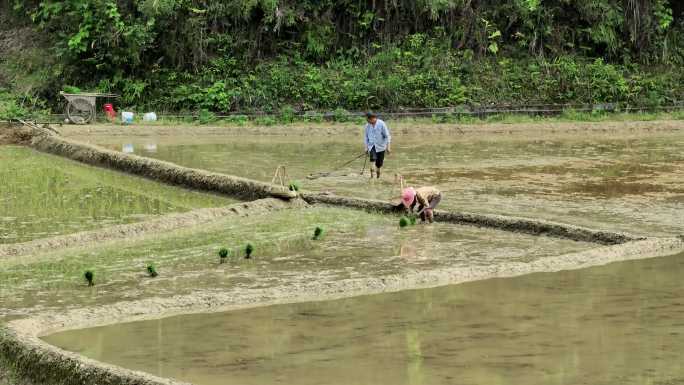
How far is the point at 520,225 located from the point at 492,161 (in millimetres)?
6938

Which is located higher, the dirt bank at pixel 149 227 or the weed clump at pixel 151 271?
the weed clump at pixel 151 271

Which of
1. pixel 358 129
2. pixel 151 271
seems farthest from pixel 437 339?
pixel 358 129

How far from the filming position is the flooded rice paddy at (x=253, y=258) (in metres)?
10.3

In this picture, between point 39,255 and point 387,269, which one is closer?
point 387,269

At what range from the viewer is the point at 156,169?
1825cm

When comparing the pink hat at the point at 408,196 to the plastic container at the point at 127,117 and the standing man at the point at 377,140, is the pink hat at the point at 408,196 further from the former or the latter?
the plastic container at the point at 127,117

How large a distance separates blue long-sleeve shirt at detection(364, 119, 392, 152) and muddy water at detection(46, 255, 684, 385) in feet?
23.6

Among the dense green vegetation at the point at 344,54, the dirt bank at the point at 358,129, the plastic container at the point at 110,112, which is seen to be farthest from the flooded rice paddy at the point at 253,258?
the dense green vegetation at the point at 344,54

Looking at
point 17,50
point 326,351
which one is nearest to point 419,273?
point 326,351

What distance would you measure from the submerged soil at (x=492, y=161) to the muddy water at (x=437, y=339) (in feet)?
11.9

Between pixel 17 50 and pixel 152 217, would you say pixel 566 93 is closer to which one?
pixel 17 50

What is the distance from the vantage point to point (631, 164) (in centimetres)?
1938

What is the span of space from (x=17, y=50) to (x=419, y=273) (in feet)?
72.8

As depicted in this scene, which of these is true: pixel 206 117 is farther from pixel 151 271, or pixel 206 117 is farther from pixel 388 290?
pixel 388 290
